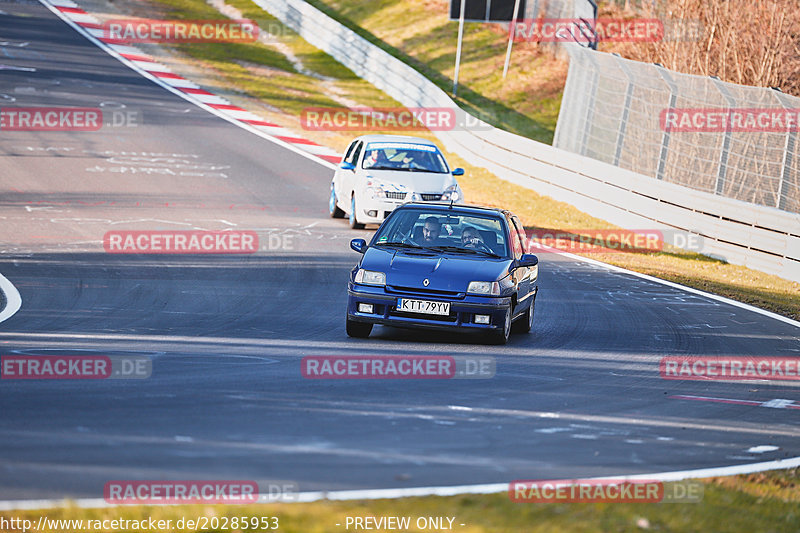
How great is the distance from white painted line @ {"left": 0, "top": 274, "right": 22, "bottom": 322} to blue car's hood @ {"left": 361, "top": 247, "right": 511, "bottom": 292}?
158 inches

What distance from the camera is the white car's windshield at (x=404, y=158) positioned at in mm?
20266

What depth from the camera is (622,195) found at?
23.1 metres

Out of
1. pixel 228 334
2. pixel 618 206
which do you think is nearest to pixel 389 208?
pixel 618 206

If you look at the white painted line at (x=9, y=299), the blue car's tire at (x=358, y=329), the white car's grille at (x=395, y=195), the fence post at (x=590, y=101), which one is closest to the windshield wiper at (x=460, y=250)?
the blue car's tire at (x=358, y=329)

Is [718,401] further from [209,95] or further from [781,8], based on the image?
[209,95]

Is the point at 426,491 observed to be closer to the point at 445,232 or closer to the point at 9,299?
the point at 445,232

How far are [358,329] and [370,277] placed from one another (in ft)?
1.88

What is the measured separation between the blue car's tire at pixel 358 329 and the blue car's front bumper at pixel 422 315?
5.5 inches

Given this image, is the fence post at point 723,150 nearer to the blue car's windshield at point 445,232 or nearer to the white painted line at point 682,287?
the white painted line at point 682,287

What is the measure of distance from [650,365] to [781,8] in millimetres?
21902

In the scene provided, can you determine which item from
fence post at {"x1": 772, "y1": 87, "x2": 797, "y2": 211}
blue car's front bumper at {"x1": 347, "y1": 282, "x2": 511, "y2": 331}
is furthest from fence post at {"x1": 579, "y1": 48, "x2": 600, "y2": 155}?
blue car's front bumper at {"x1": 347, "y1": 282, "x2": 511, "y2": 331}

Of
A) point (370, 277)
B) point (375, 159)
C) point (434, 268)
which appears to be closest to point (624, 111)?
point (375, 159)

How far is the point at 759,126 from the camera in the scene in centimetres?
1991

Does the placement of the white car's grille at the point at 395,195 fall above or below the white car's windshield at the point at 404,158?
below
